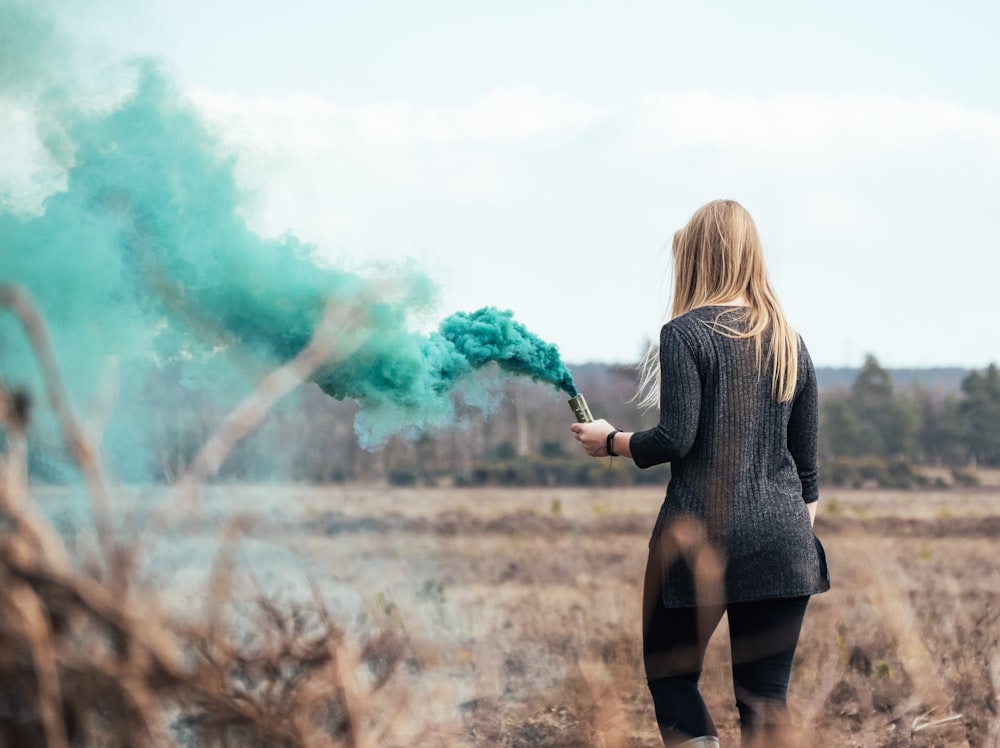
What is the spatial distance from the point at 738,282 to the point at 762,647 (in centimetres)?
101

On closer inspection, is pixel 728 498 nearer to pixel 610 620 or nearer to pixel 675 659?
pixel 675 659

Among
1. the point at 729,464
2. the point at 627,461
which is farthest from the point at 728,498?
the point at 627,461

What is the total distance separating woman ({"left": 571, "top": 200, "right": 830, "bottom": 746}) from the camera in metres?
2.90

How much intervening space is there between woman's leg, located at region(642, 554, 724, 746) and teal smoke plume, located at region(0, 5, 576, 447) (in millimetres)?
1291

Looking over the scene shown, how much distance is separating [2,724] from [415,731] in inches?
24.5

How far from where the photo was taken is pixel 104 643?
121cm

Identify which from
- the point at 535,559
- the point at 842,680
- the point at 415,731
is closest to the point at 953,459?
the point at 535,559

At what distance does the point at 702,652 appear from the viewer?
297 centimetres

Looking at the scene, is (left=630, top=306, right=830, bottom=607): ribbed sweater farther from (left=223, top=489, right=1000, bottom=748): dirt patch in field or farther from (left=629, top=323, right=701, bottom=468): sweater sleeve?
(left=223, top=489, right=1000, bottom=748): dirt patch in field

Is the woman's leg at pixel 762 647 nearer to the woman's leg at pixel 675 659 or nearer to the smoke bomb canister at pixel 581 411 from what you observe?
the woman's leg at pixel 675 659

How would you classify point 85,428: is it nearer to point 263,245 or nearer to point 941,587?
point 263,245

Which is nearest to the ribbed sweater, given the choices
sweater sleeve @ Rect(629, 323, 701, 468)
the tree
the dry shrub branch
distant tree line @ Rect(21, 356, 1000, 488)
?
sweater sleeve @ Rect(629, 323, 701, 468)

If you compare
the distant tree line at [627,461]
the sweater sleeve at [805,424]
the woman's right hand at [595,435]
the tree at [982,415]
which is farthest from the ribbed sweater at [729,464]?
the tree at [982,415]

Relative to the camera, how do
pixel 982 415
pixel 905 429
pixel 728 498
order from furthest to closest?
pixel 905 429
pixel 982 415
pixel 728 498
